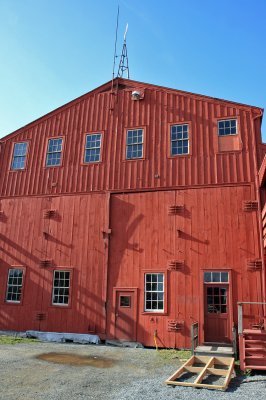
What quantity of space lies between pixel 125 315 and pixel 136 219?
368 cm

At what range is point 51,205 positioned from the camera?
1608cm

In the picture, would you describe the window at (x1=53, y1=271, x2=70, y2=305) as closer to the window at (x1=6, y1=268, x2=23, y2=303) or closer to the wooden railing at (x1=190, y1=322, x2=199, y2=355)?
the window at (x1=6, y1=268, x2=23, y2=303)

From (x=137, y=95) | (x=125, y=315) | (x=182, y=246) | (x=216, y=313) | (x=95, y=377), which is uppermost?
(x=137, y=95)

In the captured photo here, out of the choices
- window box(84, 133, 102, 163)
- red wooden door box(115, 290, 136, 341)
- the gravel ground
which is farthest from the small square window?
window box(84, 133, 102, 163)

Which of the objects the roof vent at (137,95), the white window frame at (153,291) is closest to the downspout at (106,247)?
the white window frame at (153,291)

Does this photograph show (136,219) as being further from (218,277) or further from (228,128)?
(228,128)

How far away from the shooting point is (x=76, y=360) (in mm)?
10609

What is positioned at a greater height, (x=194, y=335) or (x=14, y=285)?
(x=14, y=285)

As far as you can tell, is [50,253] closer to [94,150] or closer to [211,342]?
[94,150]

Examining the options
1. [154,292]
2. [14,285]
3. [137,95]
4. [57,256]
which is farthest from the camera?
[137,95]

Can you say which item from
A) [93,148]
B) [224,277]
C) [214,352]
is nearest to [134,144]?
[93,148]

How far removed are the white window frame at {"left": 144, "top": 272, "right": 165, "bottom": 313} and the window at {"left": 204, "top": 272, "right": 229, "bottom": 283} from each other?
5.29 feet

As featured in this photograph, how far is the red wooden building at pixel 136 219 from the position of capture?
1315cm

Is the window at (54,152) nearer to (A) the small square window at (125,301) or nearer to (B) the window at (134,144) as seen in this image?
(B) the window at (134,144)
